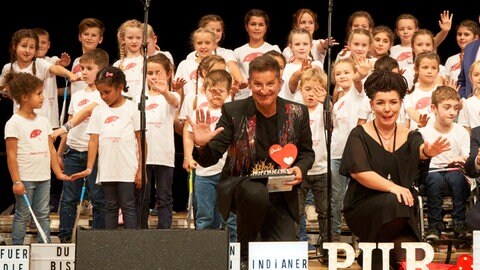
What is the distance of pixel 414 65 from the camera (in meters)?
7.42

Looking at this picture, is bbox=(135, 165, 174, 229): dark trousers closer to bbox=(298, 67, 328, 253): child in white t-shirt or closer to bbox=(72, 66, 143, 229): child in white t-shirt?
bbox=(72, 66, 143, 229): child in white t-shirt

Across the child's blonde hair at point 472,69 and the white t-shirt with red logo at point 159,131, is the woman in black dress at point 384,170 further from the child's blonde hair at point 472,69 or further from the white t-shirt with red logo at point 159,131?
the white t-shirt with red logo at point 159,131

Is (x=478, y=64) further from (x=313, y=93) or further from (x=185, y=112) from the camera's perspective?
(x=185, y=112)

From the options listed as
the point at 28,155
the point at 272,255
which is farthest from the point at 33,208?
the point at 272,255

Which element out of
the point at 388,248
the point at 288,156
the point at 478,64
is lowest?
the point at 388,248

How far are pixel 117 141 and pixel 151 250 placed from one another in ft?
7.79

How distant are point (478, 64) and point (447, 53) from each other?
2166mm

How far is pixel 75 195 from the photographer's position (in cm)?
705

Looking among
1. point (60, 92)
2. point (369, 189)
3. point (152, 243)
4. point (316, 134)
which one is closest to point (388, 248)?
point (369, 189)

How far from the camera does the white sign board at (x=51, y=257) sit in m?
5.01

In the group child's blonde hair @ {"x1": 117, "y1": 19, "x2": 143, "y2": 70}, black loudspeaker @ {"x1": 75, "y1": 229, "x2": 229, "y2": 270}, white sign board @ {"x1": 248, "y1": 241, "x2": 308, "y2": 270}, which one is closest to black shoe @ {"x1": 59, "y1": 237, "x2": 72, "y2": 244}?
child's blonde hair @ {"x1": 117, "y1": 19, "x2": 143, "y2": 70}

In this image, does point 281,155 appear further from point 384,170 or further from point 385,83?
point 385,83

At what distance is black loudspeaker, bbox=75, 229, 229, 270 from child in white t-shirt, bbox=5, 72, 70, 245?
7.44ft

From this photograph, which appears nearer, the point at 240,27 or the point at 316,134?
the point at 316,134
